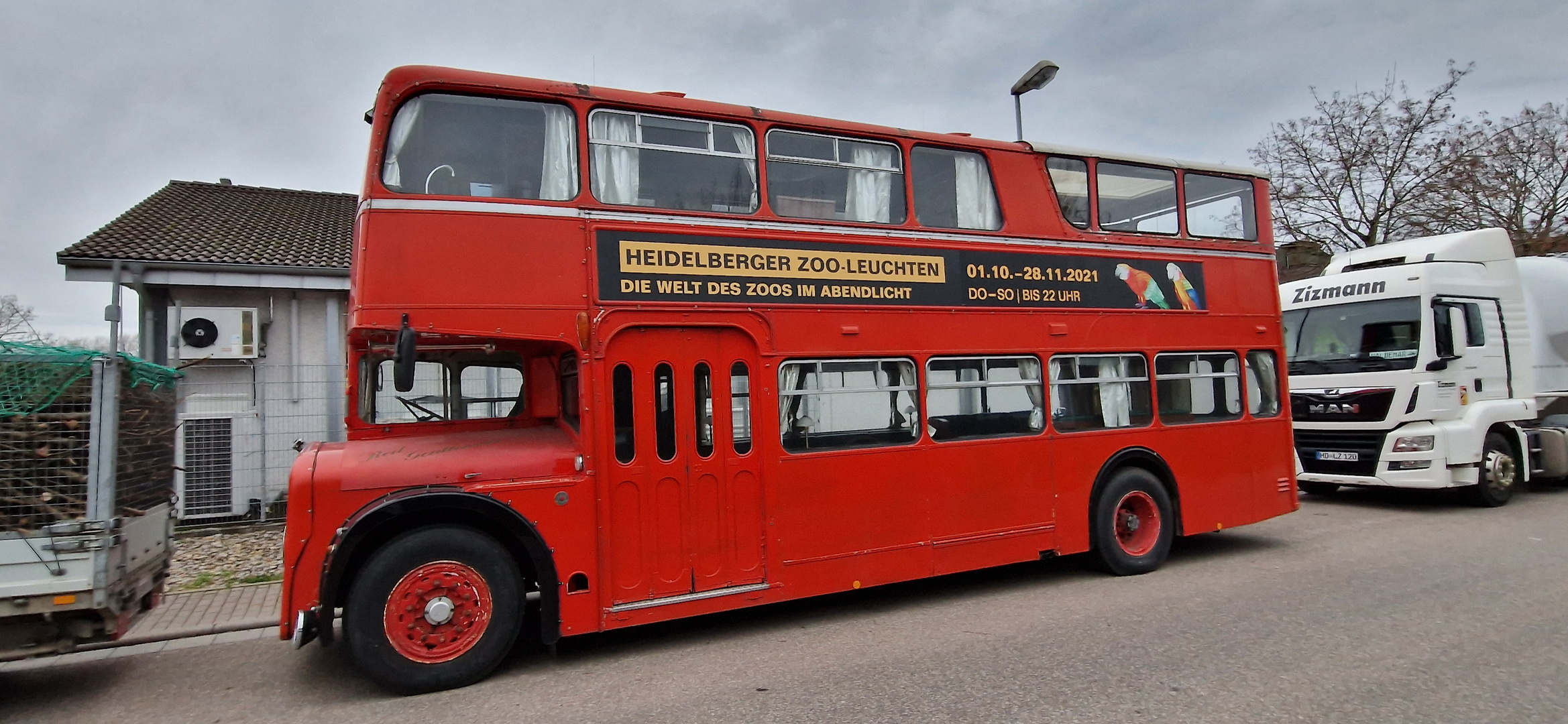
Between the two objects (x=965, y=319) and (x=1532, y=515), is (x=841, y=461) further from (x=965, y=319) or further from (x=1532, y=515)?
(x=1532, y=515)

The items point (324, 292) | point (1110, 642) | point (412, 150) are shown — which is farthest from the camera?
point (324, 292)

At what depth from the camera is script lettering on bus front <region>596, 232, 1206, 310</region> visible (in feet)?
17.8

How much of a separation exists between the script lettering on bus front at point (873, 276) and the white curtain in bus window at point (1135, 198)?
0.33 m

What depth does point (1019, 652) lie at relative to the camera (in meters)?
5.10

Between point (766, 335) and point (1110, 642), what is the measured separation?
2.98m

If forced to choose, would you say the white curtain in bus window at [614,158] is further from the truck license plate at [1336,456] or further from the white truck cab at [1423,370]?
the truck license plate at [1336,456]

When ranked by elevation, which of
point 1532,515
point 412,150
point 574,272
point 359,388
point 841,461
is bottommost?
point 1532,515

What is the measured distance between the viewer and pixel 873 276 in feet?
20.2

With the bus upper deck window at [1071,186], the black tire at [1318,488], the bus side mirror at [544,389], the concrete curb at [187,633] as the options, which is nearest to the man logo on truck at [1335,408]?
the black tire at [1318,488]

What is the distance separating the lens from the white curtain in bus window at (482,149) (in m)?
4.91

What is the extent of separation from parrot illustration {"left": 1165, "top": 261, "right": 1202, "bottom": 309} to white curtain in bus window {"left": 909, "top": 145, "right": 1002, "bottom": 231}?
1961 mm

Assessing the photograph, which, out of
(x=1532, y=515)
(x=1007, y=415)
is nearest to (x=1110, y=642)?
(x=1007, y=415)

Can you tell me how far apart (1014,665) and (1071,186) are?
418cm

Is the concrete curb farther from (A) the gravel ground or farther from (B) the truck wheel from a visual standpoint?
(B) the truck wheel
